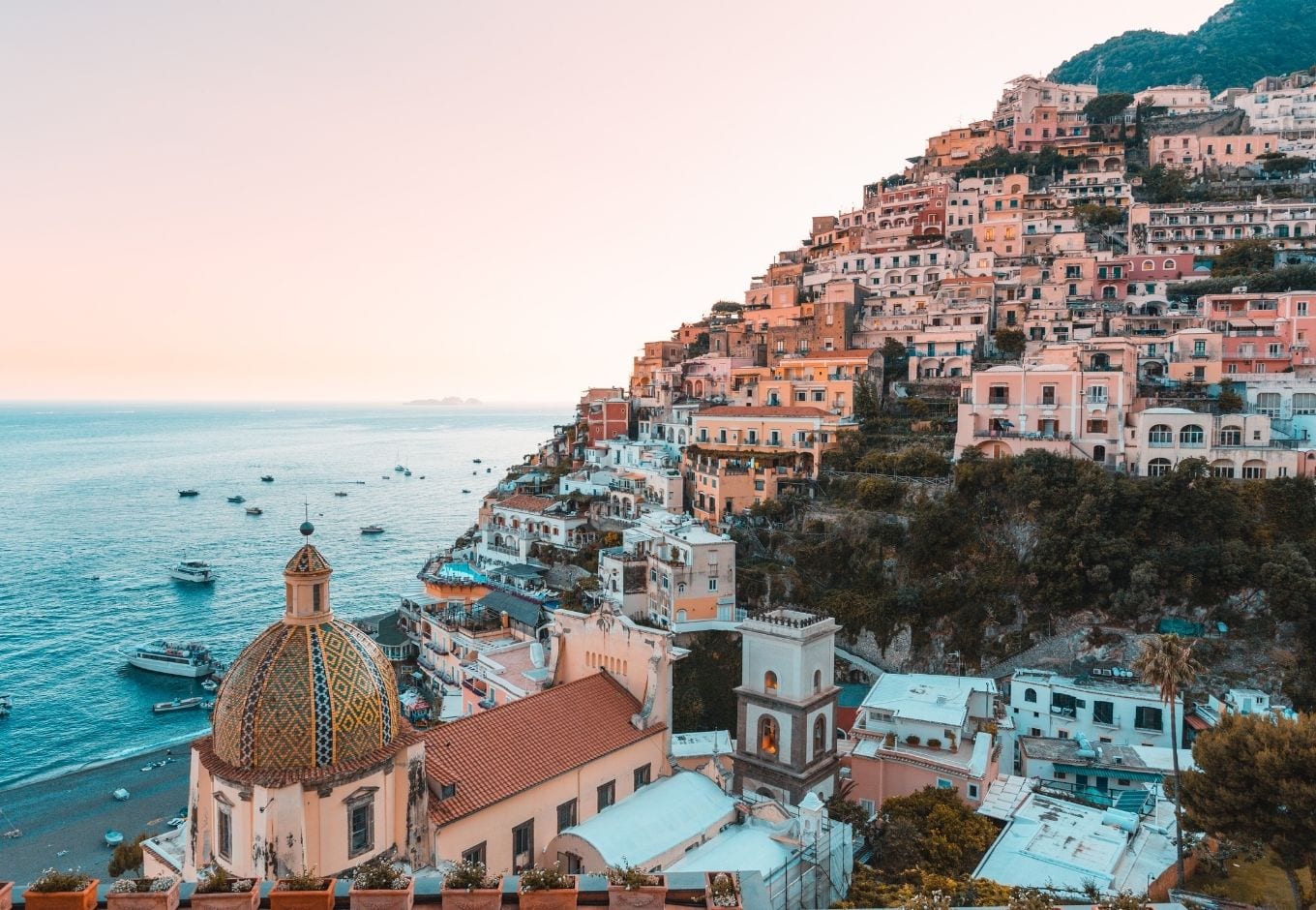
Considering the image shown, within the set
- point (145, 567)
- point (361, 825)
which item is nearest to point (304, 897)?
point (361, 825)

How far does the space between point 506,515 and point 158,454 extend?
177 m

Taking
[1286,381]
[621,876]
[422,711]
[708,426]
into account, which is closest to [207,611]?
[422,711]

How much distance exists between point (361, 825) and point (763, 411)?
4509cm

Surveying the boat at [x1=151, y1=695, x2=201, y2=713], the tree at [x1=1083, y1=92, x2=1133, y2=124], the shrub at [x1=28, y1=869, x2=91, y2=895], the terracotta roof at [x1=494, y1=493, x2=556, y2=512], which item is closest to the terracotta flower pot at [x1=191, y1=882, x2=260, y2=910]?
the shrub at [x1=28, y1=869, x2=91, y2=895]

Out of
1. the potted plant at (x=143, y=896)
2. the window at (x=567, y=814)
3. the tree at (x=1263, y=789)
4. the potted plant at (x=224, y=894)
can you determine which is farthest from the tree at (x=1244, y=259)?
the potted plant at (x=143, y=896)

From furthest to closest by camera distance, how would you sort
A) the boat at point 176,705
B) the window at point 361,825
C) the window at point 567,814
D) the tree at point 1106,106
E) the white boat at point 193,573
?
the tree at point 1106,106 < the white boat at point 193,573 < the boat at point 176,705 < the window at point 567,814 < the window at point 361,825

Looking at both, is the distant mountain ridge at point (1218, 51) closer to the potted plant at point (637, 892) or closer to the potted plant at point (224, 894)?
the potted plant at point (637, 892)

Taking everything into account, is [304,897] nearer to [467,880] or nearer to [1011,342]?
[467,880]

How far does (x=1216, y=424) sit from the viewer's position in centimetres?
4241

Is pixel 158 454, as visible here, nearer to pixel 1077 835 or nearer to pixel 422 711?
pixel 422 711

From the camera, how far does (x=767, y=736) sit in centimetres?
2453

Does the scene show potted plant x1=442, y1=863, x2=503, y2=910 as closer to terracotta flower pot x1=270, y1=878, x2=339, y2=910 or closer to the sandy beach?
terracotta flower pot x1=270, y1=878, x2=339, y2=910

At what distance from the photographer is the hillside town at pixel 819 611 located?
1511 centimetres

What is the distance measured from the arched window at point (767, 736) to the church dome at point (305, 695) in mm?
12521
